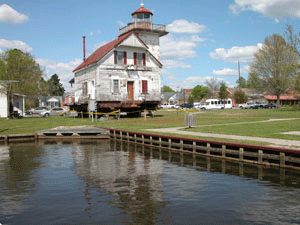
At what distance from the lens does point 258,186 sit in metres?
12.1

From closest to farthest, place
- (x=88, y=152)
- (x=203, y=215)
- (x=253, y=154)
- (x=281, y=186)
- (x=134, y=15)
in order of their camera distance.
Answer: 1. (x=203, y=215)
2. (x=281, y=186)
3. (x=253, y=154)
4. (x=88, y=152)
5. (x=134, y=15)

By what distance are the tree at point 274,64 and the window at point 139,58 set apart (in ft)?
132

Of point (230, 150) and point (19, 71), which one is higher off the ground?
point (19, 71)

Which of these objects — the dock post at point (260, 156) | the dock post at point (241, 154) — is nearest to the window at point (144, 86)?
the dock post at point (241, 154)

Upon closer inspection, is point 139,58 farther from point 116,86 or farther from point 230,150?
point 230,150

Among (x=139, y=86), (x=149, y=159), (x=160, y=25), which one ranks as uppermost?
(x=160, y=25)

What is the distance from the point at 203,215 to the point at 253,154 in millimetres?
8055

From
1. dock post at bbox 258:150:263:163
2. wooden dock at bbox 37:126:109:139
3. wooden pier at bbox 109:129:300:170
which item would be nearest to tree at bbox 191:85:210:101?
wooden dock at bbox 37:126:109:139

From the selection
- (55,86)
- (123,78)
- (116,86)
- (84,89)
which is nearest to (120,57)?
(123,78)

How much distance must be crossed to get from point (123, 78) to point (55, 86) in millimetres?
110445

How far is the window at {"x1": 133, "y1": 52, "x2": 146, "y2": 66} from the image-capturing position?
1807 inches

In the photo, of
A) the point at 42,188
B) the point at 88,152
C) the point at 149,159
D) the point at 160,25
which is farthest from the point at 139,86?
the point at 42,188

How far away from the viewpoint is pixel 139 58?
46312 mm

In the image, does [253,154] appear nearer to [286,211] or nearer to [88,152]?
[286,211]
